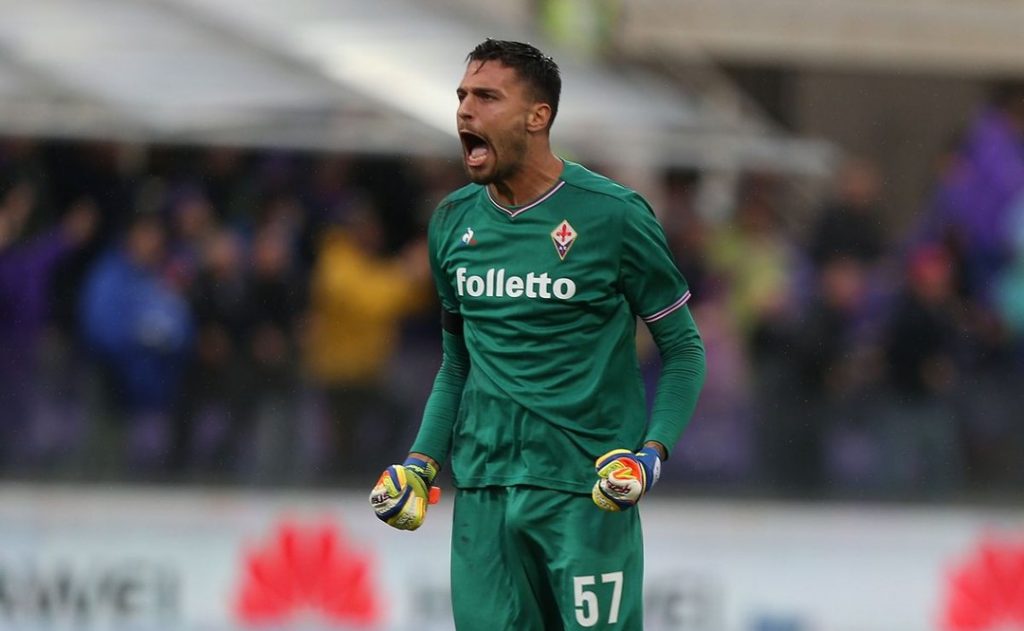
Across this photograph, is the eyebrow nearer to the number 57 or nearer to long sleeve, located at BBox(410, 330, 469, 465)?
long sleeve, located at BBox(410, 330, 469, 465)

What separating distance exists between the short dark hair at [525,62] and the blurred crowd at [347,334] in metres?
6.24

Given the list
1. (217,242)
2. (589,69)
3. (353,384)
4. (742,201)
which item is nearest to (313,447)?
(353,384)

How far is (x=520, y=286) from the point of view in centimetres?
592

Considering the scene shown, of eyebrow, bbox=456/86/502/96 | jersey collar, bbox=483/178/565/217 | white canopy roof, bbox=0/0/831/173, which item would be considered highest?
white canopy roof, bbox=0/0/831/173

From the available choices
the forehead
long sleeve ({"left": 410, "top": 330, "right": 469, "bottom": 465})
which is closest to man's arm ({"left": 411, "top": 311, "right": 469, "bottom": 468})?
long sleeve ({"left": 410, "top": 330, "right": 469, "bottom": 465})

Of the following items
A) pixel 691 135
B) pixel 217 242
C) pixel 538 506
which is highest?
pixel 691 135

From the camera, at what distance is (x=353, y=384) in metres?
12.1

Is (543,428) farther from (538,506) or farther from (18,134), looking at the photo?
(18,134)

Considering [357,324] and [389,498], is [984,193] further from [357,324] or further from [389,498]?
[389,498]

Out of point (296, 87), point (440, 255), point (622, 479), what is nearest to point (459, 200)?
point (440, 255)

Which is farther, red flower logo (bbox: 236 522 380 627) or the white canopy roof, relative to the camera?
the white canopy roof

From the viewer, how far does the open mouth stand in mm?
5758

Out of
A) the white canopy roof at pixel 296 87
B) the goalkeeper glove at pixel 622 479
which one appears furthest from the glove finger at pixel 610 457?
the white canopy roof at pixel 296 87

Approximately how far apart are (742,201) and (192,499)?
14.5ft
